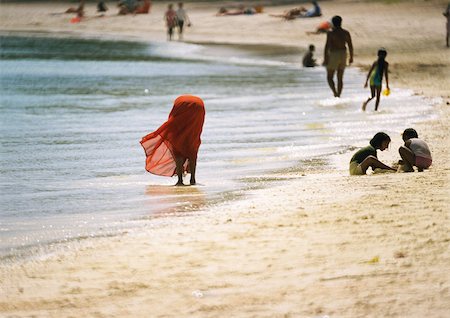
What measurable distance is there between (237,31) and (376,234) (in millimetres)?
37909

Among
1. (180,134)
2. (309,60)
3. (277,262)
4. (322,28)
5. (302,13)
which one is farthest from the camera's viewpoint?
(302,13)

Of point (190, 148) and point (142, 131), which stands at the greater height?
point (190, 148)

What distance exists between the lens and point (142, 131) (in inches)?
676

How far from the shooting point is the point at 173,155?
11.5 metres

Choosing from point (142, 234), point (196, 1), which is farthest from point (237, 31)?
point (142, 234)

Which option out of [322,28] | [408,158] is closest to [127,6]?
[322,28]

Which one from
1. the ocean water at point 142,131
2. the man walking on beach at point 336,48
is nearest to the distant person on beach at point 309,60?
the ocean water at point 142,131

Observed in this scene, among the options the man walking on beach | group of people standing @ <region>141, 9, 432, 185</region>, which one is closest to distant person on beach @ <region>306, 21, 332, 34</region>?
the man walking on beach

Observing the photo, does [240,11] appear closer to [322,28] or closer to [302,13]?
[302,13]

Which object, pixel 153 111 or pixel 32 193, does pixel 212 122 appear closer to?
pixel 153 111

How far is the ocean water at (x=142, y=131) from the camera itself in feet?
33.6

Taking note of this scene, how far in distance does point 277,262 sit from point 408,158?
156 inches

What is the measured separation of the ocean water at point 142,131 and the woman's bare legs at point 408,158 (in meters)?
1.40

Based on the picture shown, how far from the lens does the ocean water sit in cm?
1023
